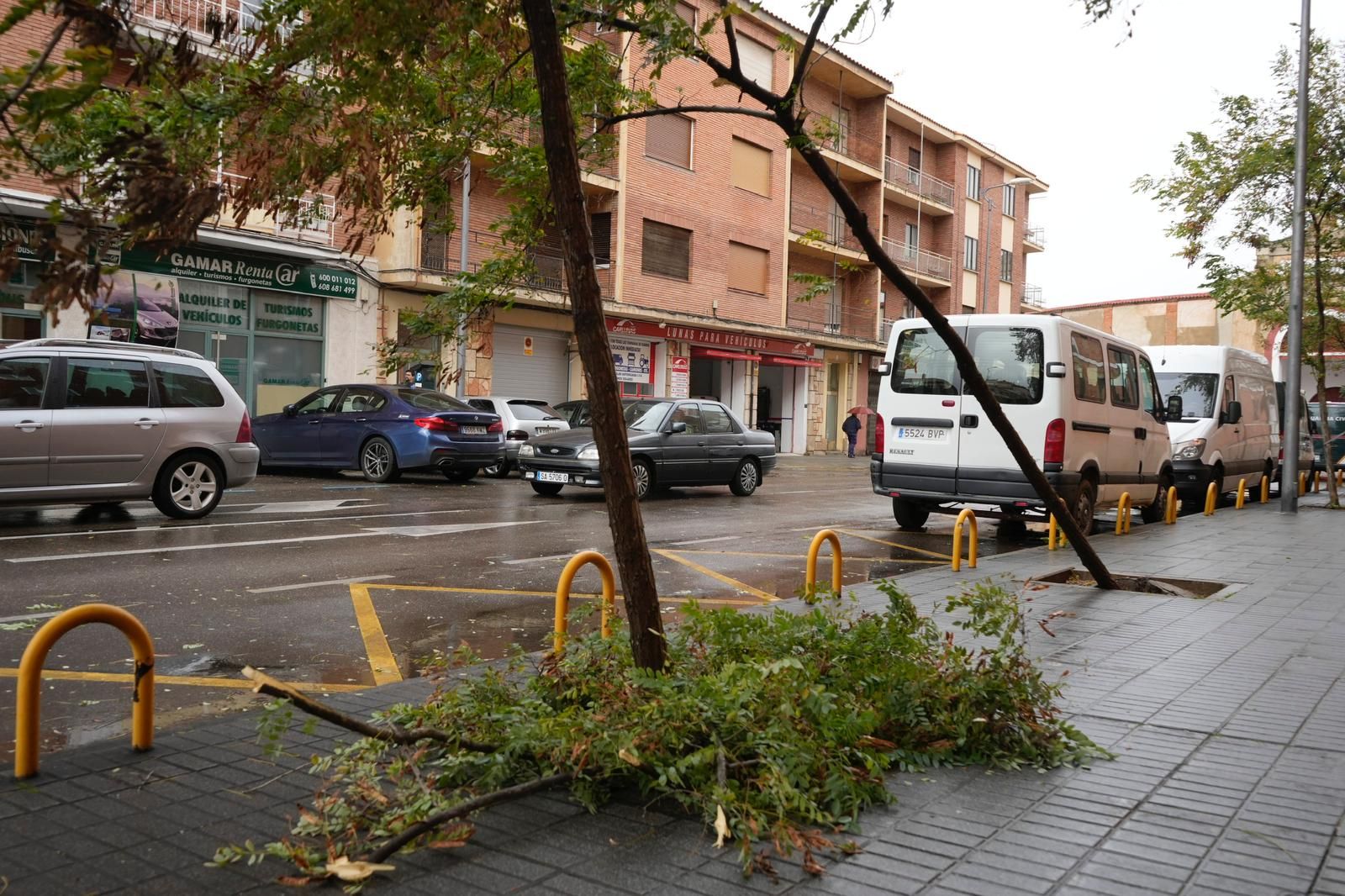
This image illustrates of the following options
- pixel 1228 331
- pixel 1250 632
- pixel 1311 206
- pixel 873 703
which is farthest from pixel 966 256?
pixel 873 703

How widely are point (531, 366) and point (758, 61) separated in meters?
12.2

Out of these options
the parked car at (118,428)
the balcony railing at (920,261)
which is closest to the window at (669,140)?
the balcony railing at (920,261)

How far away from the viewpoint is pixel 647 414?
55.9 ft

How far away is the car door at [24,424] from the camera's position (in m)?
10.3

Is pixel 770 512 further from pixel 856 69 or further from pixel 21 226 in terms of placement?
pixel 856 69

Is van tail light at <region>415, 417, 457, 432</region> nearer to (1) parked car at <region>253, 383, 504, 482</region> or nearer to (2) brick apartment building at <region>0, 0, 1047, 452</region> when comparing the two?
(1) parked car at <region>253, 383, 504, 482</region>

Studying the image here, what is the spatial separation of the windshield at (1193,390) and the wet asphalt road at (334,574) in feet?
18.1

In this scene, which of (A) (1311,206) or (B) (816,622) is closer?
(B) (816,622)

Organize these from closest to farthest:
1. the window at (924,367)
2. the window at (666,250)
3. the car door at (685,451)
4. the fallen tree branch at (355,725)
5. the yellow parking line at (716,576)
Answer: the fallen tree branch at (355,725) → the yellow parking line at (716,576) → the window at (924,367) → the car door at (685,451) → the window at (666,250)

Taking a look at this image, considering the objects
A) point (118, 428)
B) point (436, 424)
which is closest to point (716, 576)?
point (118, 428)

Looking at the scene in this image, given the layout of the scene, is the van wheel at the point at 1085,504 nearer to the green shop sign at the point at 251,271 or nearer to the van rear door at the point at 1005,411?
the van rear door at the point at 1005,411

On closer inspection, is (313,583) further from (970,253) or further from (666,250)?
(970,253)

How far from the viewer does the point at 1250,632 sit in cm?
701

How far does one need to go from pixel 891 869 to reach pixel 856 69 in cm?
3916
